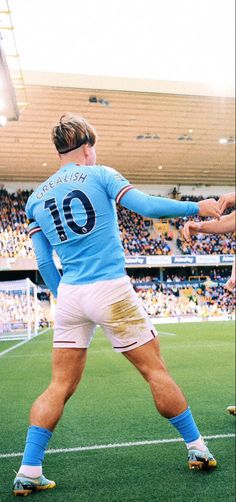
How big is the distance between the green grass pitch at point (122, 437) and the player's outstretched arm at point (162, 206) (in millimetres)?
1246

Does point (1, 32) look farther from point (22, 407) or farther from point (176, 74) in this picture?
point (176, 74)

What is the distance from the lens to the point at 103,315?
2.33 m

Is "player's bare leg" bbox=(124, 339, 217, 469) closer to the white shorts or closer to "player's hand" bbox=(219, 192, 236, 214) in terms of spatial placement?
the white shorts

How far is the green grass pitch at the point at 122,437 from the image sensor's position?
243cm

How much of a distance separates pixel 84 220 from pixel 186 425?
3.58ft

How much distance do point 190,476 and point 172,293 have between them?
1006cm

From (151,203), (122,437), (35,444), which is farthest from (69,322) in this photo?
(122,437)

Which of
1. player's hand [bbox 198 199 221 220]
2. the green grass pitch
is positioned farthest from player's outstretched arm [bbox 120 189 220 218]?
the green grass pitch

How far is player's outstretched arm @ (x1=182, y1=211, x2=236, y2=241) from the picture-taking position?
1.82 meters

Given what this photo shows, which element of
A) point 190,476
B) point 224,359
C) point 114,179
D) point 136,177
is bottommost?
point 224,359

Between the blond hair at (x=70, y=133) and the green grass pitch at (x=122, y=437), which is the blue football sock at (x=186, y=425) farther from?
the blond hair at (x=70, y=133)

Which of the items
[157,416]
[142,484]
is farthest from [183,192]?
[142,484]

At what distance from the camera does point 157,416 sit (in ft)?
13.2

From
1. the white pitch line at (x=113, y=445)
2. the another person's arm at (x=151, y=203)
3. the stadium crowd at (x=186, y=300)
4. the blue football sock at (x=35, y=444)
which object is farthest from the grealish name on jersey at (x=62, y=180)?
the stadium crowd at (x=186, y=300)
